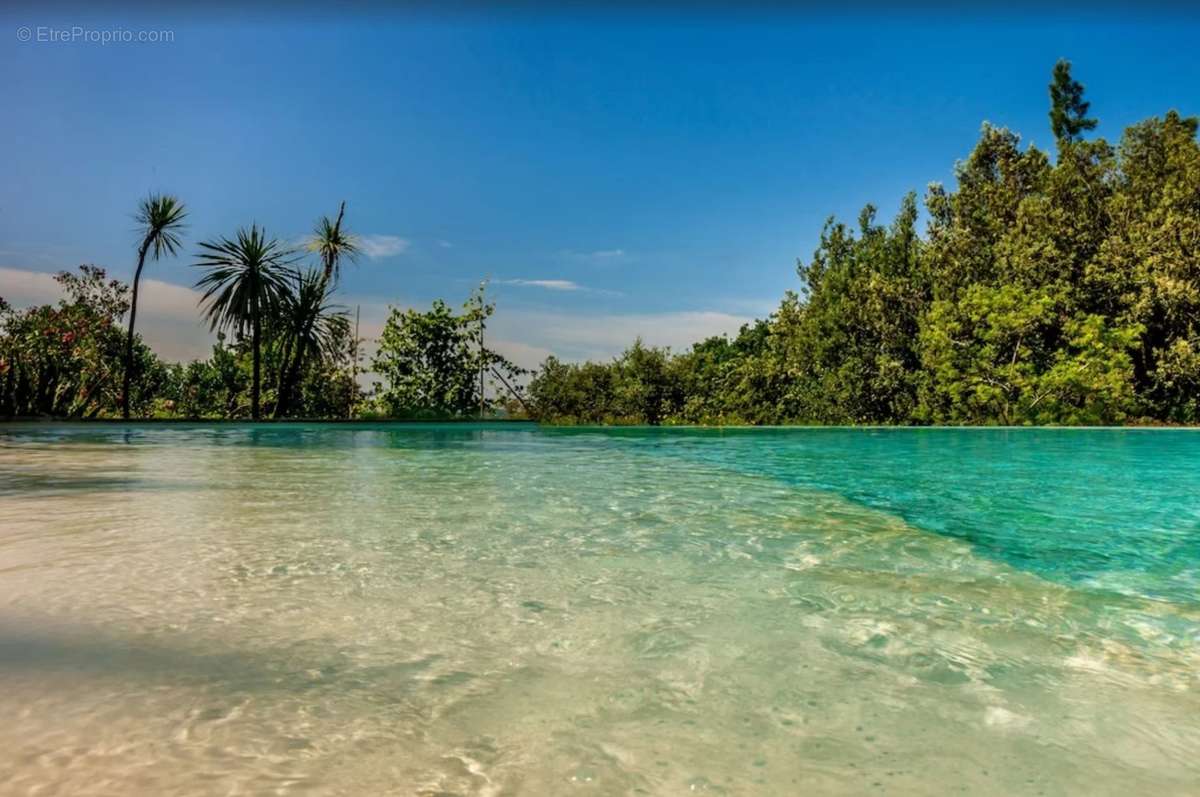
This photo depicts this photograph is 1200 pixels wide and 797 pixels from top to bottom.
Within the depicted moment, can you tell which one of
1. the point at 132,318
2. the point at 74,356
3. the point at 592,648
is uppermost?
the point at 132,318

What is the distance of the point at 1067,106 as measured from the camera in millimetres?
21984

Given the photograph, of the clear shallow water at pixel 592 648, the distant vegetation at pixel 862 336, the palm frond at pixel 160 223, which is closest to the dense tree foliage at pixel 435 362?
the distant vegetation at pixel 862 336

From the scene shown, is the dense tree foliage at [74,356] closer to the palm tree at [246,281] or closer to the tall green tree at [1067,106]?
the palm tree at [246,281]

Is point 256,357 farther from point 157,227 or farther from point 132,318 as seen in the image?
point 157,227

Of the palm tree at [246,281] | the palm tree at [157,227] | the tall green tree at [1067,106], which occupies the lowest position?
the palm tree at [246,281]

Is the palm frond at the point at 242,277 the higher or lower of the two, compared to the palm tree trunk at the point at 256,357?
higher

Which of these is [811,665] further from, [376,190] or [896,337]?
[376,190]

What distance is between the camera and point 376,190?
17.5 m

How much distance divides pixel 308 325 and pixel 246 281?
1.64 m

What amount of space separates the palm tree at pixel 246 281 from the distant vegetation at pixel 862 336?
4cm

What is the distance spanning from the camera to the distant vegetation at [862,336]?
1474 centimetres

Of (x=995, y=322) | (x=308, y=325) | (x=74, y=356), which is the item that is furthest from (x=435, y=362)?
(x=995, y=322)

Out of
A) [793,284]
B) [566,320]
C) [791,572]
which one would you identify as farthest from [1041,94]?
[791,572]

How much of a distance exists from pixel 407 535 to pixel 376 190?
16307mm
